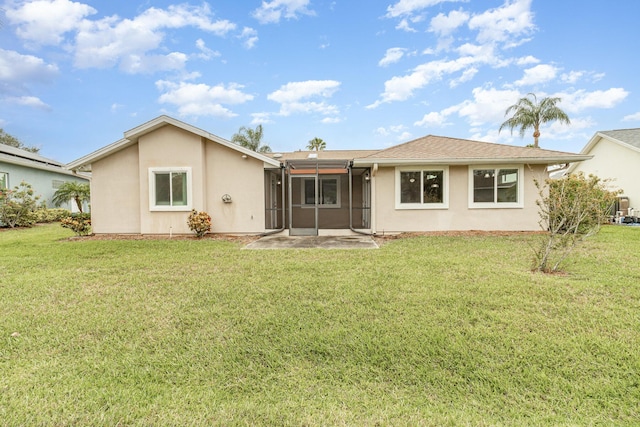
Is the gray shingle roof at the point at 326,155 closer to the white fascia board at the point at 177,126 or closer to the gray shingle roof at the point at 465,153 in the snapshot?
the gray shingle roof at the point at 465,153

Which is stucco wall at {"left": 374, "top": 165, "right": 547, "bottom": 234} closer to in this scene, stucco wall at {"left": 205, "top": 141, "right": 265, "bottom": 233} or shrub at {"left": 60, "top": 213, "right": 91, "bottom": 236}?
stucco wall at {"left": 205, "top": 141, "right": 265, "bottom": 233}

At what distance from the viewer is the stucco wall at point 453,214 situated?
12273mm

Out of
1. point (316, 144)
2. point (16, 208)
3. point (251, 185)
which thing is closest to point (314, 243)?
point (251, 185)

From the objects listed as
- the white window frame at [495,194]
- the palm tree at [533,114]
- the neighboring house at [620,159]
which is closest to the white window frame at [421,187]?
the white window frame at [495,194]

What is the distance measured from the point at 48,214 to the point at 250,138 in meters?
19.8

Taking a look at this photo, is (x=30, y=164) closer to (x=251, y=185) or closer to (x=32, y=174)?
(x=32, y=174)

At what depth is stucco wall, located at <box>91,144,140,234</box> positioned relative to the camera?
12.5m

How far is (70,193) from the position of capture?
22.1 m

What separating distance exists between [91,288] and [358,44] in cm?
1708

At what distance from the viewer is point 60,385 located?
2.92m

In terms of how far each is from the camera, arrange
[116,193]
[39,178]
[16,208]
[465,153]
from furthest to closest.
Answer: [39,178] → [16,208] → [116,193] → [465,153]

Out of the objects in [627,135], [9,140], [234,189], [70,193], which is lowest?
[234,189]

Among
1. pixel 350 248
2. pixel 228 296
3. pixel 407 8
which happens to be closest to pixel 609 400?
pixel 228 296

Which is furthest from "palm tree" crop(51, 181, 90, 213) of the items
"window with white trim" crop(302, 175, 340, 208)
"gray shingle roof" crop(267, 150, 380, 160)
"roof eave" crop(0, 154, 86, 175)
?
"window with white trim" crop(302, 175, 340, 208)
